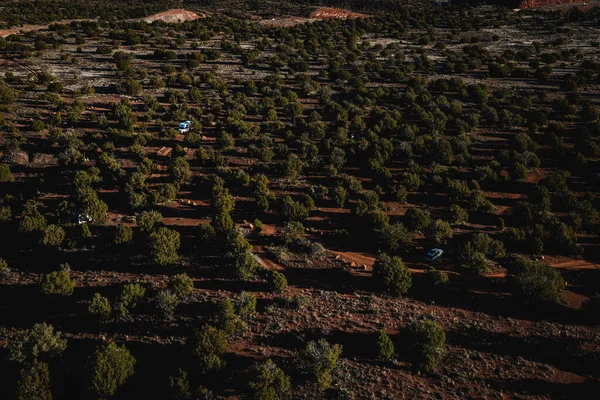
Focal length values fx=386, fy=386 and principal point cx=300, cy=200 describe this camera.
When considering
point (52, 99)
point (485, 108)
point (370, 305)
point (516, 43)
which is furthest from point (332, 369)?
point (516, 43)

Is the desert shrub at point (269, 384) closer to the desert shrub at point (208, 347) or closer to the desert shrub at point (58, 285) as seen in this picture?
the desert shrub at point (208, 347)

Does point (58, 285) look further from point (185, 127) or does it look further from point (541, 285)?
point (541, 285)

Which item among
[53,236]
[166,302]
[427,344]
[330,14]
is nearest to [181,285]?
[166,302]

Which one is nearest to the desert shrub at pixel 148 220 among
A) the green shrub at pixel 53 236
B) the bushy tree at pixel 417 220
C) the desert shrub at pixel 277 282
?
the green shrub at pixel 53 236

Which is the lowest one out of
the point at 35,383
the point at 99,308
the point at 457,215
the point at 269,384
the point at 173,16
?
the point at 269,384

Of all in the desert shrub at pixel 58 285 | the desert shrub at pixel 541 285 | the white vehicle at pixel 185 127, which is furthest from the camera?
the white vehicle at pixel 185 127

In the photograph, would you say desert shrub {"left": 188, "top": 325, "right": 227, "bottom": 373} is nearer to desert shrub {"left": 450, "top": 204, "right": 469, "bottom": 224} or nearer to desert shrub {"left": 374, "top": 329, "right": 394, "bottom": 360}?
desert shrub {"left": 374, "top": 329, "right": 394, "bottom": 360}

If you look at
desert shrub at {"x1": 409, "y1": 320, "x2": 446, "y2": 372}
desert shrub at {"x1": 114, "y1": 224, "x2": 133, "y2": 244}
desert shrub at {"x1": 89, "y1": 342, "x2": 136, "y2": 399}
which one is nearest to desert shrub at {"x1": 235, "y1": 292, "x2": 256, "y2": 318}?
desert shrub at {"x1": 89, "y1": 342, "x2": 136, "y2": 399}
